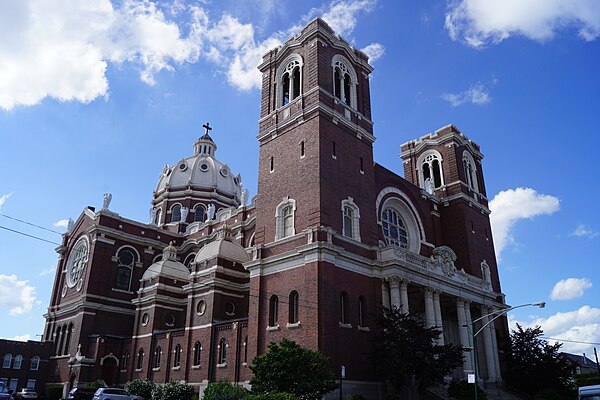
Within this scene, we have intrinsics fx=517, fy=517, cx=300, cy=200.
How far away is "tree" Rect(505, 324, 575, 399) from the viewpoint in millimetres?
39125

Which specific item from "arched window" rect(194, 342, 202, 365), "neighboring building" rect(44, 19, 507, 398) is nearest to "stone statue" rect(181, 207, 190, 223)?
"neighboring building" rect(44, 19, 507, 398)

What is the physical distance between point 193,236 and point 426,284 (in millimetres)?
30344

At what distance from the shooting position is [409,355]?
1134 inches

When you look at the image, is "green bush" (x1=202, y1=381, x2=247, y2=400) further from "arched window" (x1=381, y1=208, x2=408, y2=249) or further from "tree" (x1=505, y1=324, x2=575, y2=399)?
"tree" (x1=505, y1=324, x2=575, y2=399)

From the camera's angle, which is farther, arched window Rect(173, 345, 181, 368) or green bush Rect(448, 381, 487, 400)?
arched window Rect(173, 345, 181, 368)

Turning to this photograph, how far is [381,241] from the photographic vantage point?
123 ft

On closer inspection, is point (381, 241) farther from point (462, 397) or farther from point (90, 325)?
point (90, 325)

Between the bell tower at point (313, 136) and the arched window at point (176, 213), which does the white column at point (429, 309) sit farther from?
the arched window at point (176, 213)

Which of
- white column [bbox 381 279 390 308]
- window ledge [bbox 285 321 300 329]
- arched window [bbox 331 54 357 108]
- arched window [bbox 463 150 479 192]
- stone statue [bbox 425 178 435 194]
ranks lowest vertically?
window ledge [bbox 285 321 300 329]

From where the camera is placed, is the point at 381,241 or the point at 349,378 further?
the point at 381,241

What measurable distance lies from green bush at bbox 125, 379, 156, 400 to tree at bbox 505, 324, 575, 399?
27.6 meters

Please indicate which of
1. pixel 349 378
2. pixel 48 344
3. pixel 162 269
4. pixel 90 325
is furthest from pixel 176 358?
pixel 48 344

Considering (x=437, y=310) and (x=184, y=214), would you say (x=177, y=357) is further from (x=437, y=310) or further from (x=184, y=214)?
(x=184, y=214)

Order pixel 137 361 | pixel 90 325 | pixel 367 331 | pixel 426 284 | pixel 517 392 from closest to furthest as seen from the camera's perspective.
Answer: pixel 367 331 < pixel 426 284 < pixel 517 392 < pixel 137 361 < pixel 90 325
